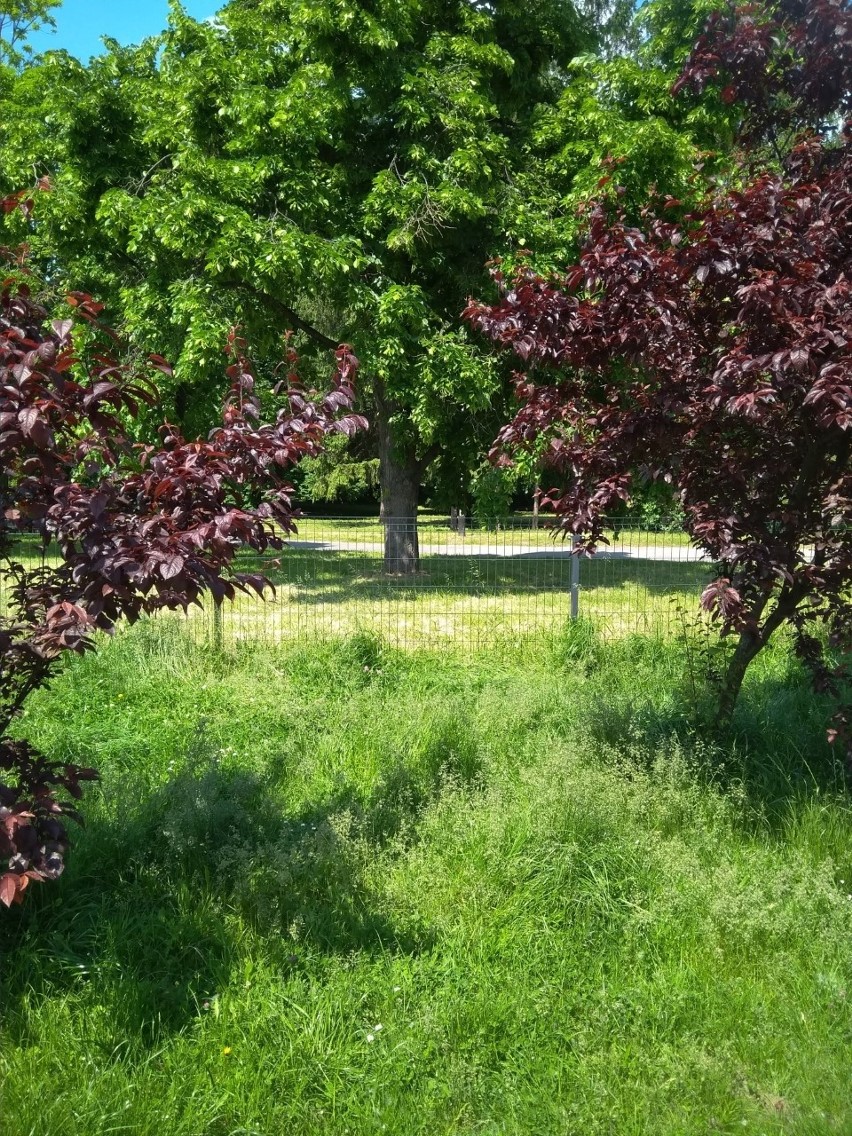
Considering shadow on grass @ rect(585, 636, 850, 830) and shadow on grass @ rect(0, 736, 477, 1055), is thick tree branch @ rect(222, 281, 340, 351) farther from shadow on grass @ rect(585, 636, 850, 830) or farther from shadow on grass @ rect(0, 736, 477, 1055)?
shadow on grass @ rect(0, 736, 477, 1055)

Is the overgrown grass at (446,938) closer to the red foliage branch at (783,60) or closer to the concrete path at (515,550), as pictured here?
the red foliage branch at (783,60)

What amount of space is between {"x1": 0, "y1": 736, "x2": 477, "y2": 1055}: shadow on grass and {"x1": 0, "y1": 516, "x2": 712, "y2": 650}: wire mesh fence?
3.20 meters

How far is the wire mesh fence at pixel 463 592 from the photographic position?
8.41 m

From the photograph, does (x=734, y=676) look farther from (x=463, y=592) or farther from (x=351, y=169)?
(x=351, y=169)

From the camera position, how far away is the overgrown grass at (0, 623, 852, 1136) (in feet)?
9.21

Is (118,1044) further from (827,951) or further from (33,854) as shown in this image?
(827,951)

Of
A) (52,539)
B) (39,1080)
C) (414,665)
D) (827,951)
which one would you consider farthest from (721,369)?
(414,665)

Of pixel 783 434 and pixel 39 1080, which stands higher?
pixel 783 434

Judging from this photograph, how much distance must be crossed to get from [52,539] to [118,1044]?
1.63 m

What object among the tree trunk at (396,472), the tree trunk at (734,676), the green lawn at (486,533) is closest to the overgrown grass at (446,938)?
the tree trunk at (734,676)

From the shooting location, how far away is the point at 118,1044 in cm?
297

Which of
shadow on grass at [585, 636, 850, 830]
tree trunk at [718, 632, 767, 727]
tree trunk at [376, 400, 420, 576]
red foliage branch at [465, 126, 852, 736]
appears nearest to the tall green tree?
tree trunk at [376, 400, 420, 576]

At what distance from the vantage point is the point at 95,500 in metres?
2.76

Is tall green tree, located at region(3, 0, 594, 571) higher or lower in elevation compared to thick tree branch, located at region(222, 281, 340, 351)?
higher
